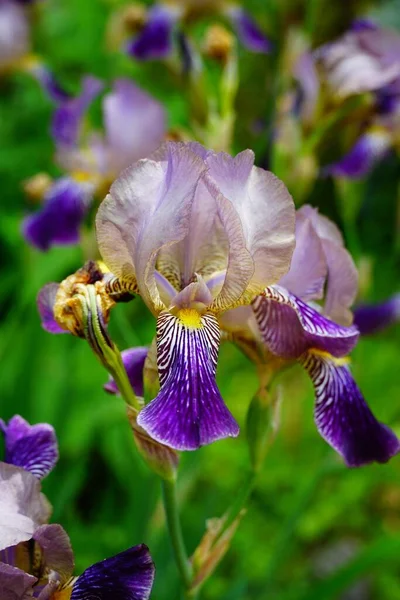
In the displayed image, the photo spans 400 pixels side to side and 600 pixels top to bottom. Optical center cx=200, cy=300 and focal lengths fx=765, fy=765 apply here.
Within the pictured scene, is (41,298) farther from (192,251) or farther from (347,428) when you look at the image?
(347,428)

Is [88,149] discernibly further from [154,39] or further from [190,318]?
[190,318]

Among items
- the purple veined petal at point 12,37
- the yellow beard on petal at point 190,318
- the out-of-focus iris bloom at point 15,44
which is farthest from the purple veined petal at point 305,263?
the purple veined petal at point 12,37

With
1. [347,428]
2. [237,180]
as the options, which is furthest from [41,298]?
[347,428]

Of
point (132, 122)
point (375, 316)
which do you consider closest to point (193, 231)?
point (375, 316)

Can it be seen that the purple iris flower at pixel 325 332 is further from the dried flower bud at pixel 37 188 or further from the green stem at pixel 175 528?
the dried flower bud at pixel 37 188

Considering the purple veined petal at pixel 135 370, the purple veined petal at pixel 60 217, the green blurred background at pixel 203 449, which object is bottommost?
the green blurred background at pixel 203 449

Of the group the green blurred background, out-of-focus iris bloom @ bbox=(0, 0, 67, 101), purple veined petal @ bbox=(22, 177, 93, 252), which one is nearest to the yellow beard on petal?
the green blurred background
